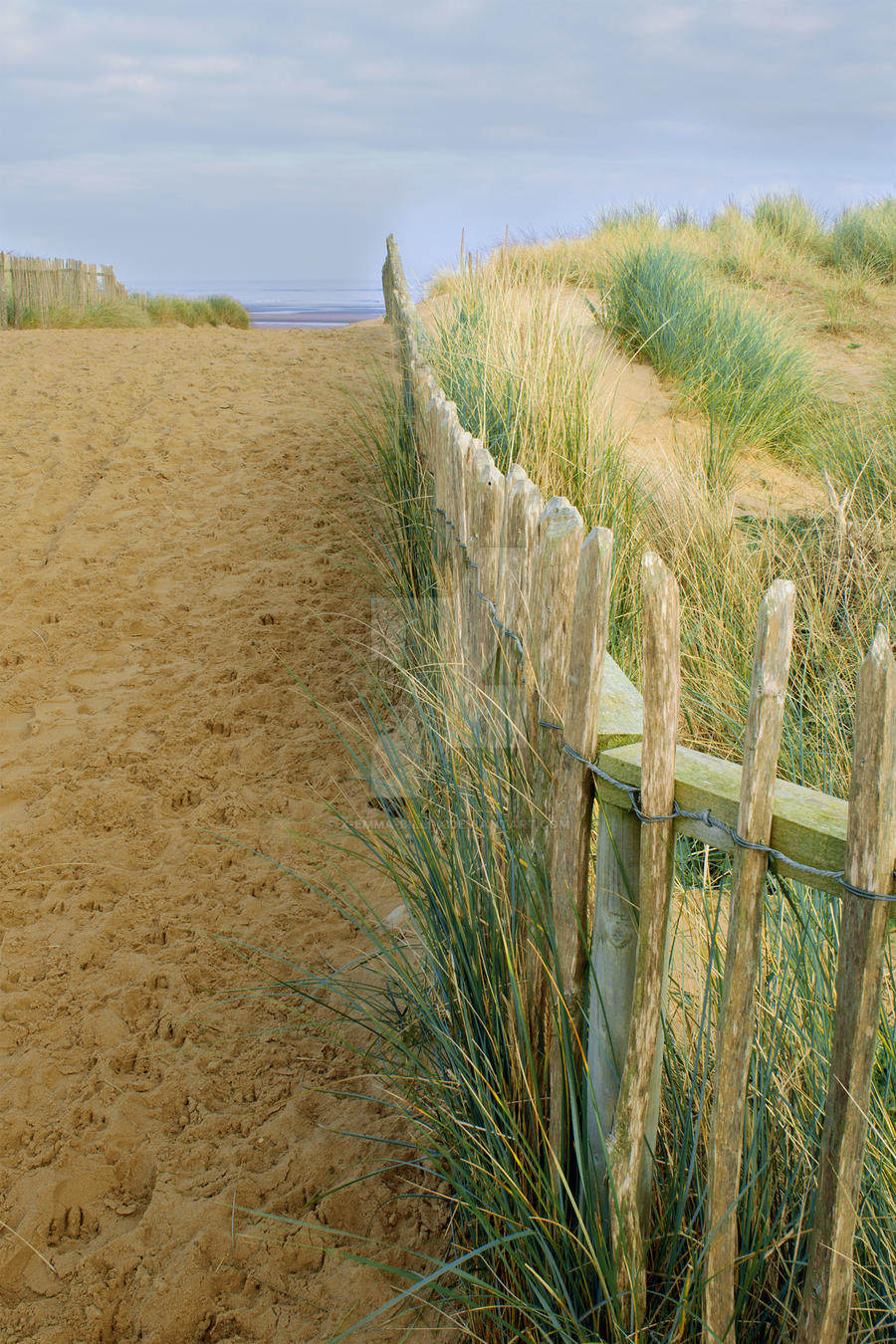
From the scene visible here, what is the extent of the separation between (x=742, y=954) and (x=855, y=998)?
14cm

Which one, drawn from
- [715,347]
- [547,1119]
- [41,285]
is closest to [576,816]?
[547,1119]

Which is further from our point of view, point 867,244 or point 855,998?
point 867,244

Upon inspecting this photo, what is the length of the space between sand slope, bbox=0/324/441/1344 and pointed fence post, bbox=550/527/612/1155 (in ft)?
1.92


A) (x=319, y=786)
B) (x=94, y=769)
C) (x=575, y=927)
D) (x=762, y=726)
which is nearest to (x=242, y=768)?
(x=319, y=786)

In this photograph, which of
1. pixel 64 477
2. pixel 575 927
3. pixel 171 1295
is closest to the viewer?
pixel 575 927

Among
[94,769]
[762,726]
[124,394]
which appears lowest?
[94,769]

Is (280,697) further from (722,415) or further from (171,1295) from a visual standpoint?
(722,415)

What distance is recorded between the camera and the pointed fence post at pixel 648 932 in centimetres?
120

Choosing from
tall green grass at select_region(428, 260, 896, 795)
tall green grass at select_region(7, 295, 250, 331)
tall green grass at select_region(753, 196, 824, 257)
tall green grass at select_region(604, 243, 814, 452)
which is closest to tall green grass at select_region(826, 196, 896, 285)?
tall green grass at select_region(753, 196, 824, 257)

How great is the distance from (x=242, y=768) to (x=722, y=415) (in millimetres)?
4732

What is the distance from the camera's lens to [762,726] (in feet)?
3.57

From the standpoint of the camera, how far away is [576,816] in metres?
1.47

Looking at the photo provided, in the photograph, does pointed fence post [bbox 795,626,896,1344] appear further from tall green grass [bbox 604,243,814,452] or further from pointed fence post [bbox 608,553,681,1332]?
tall green grass [bbox 604,243,814,452]

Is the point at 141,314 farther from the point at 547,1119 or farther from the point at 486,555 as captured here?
the point at 547,1119
